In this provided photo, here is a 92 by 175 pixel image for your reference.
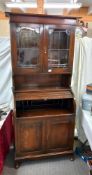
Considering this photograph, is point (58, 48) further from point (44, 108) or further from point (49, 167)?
point (49, 167)

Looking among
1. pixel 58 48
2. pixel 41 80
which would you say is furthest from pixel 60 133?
pixel 58 48

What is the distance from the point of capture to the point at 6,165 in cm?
236

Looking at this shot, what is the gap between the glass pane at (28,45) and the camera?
2.08m

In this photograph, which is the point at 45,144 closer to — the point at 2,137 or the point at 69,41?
the point at 2,137

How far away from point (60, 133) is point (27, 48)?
1.22m

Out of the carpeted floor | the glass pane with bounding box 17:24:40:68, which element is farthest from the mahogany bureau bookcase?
the carpeted floor

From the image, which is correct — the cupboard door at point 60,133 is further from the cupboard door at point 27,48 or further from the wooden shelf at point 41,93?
the cupboard door at point 27,48

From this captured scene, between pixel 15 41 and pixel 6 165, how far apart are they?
1661mm

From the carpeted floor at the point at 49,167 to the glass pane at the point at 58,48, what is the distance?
1.36m

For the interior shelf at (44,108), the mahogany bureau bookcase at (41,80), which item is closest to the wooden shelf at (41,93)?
the mahogany bureau bookcase at (41,80)

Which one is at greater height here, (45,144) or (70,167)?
(45,144)

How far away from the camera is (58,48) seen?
2268mm

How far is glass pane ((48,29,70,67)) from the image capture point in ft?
7.20

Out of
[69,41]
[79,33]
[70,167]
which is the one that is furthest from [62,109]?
[79,33]
